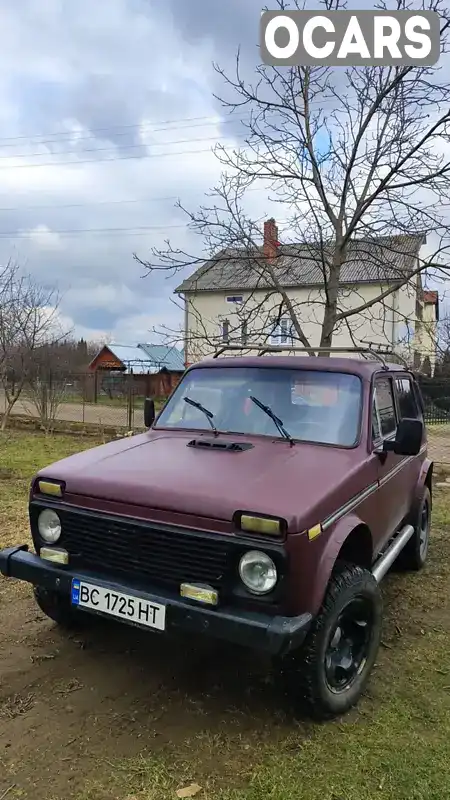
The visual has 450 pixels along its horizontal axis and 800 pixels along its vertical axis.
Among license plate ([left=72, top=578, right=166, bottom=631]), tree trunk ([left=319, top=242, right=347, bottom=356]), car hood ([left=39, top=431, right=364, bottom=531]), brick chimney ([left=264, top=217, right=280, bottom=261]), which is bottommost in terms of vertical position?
license plate ([left=72, top=578, right=166, bottom=631])

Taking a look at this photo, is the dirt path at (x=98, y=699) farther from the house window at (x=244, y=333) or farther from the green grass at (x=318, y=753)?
the house window at (x=244, y=333)

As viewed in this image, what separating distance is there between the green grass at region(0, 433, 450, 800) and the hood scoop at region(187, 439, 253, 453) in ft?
4.26

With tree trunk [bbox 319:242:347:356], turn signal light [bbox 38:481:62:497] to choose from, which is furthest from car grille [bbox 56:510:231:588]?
tree trunk [bbox 319:242:347:356]

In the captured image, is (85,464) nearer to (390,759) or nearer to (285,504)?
(285,504)

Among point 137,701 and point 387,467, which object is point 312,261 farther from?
point 137,701

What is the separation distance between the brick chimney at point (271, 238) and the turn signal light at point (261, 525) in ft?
19.0

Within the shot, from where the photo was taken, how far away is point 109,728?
2781 millimetres

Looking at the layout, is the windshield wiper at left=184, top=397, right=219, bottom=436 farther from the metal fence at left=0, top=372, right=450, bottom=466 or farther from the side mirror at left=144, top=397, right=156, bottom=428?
the metal fence at left=0, top=372, right=450, bottom=466

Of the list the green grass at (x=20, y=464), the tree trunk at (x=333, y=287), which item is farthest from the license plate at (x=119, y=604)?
the tree trunk at (x=333, y=287)

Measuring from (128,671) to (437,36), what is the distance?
738 centimetres

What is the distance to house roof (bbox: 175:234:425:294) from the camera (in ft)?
25.0

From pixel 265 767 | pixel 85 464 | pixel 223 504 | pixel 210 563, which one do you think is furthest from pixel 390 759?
pixel 85 464

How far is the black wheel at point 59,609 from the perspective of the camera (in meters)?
3.62

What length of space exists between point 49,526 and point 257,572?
125 cm
